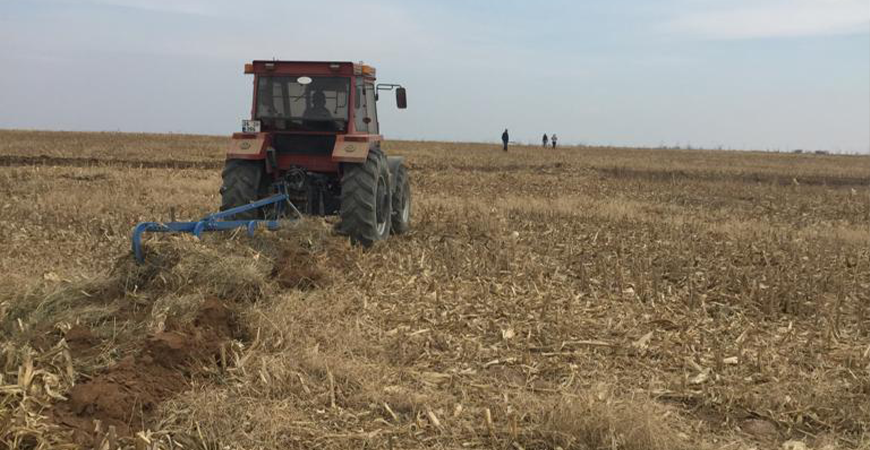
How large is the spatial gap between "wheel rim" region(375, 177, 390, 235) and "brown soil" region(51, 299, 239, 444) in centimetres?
363

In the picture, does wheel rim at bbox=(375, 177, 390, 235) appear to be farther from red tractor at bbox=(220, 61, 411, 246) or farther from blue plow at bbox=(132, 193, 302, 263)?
blue plow at bbox=(132, 193, 302, 263)

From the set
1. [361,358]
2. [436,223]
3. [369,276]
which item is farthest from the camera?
[436,223]

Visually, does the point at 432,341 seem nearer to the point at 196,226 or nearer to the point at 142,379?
the point at 142,379

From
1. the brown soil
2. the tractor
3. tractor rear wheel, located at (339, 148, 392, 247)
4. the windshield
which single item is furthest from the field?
the windshield

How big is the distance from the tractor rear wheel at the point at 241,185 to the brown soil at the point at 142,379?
10.3 feet

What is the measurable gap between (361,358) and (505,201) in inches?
361

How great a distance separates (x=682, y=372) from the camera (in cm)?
434

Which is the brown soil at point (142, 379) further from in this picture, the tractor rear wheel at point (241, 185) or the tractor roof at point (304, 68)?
the tractor roof at point (304, 68)

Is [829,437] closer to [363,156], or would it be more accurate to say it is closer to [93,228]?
[363,156]

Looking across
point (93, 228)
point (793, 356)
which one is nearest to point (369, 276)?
point (793, 356)

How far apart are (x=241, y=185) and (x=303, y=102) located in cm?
131

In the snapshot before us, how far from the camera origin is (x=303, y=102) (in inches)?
312

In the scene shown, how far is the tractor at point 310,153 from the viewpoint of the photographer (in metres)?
7.30

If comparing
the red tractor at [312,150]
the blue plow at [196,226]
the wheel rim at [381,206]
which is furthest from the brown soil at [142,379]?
the wheel rim at [381,206]
